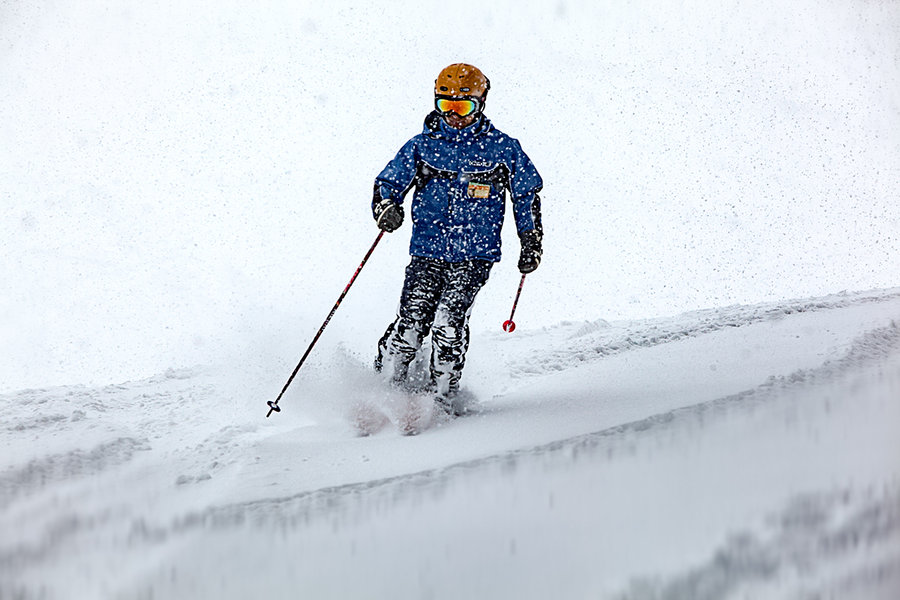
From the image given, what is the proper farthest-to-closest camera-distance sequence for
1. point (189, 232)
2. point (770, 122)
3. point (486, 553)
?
point (770, 122) < point (189, 232) < point (486, 553)

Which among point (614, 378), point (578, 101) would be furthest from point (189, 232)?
point (614, 378)

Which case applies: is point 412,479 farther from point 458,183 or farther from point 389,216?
point 458,183

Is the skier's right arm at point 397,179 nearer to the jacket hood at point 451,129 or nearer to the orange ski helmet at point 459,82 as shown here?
the jacket hood at point 451,129

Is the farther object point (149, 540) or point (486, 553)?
point (149, 540)


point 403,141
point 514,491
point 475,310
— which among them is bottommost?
point 514,491

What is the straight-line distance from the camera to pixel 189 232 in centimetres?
636

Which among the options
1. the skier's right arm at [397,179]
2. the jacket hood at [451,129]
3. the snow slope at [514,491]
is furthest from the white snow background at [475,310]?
the jacket hood at [451,129]

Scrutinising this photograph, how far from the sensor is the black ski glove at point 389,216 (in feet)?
9.19

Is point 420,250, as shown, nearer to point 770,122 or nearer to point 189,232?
point 189,232

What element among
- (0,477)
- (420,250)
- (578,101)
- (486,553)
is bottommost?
(486,553)

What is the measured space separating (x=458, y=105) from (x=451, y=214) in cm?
40

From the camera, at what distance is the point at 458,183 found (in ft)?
9.39

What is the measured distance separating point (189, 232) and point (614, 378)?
4440 millimetres

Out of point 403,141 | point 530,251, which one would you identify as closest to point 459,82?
point 530,251
